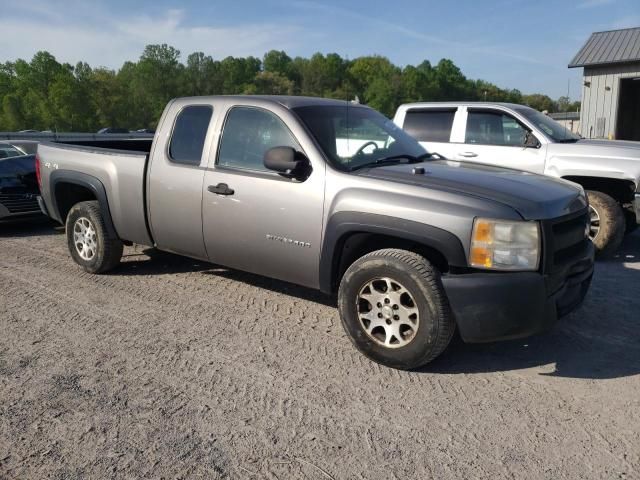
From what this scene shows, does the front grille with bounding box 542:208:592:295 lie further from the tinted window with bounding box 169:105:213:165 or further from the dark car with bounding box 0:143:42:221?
the dark car with bounding box 0:143:42:221

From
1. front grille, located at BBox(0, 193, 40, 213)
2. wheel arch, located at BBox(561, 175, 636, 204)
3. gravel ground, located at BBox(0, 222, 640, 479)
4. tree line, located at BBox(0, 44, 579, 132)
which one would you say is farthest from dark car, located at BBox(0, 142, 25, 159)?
tree line, located at BBox(0, 44, 579, 132)

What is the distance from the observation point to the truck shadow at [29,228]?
848 centimetres

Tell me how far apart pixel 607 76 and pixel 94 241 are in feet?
56.4

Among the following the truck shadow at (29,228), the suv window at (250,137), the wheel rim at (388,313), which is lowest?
the truck shadow at (29,228)

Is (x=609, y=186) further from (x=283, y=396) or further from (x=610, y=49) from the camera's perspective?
(x=610, y=49)

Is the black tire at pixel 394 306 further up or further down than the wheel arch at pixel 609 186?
further down

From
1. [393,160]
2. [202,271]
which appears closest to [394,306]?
[393,160]

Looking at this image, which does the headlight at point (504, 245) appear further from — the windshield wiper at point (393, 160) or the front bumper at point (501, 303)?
the windshield wiper at point (393, 160)

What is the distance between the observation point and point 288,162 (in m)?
4.09

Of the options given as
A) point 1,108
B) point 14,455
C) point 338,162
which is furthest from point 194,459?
point 1,108

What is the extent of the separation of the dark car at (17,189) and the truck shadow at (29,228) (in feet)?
0.53

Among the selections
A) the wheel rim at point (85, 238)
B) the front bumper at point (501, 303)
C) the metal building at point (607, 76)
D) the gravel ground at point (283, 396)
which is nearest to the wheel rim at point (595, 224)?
the gravel ground at point (283, 396)

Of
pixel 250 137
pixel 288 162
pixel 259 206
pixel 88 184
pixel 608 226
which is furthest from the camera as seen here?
pixel 608 226

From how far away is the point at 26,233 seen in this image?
27.9 ft
